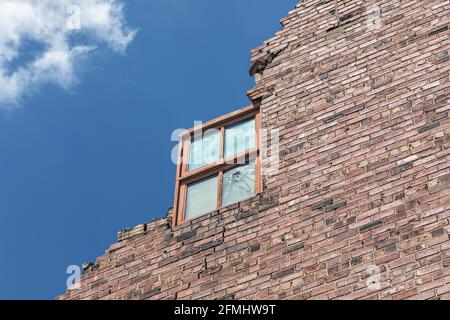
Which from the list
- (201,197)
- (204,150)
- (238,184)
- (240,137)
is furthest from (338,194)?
(204,150)

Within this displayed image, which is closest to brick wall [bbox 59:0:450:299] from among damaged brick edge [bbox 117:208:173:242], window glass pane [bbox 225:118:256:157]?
damaged brick edge [bbox 117:208:173:242]

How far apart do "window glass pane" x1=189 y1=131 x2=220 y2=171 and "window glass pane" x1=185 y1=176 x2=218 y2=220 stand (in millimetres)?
298

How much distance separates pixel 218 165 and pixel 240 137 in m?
0.52

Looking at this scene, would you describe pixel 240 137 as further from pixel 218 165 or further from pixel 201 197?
pixel 201 197

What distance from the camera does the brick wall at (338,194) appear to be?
8.53 meters

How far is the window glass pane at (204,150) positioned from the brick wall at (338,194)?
2.33 ft

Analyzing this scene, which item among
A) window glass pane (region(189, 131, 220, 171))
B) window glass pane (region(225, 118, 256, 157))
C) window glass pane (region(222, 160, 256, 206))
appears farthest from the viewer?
window glass pane (region(189, 131, 220, 171))

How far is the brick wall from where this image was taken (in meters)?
8.53

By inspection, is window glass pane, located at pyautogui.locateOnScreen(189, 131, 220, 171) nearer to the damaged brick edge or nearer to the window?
the window

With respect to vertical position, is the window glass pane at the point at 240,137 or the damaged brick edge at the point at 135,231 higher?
the window glass pane at the point at 240,137

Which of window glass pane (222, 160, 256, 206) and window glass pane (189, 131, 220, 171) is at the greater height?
window glass pane (189, 131, 220, 171)

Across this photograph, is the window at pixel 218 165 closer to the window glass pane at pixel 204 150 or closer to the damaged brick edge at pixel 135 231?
the window glass pane at pixel 204 150

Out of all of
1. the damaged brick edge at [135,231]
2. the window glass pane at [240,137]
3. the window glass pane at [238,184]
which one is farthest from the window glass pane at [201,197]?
the window glass pane at [240,137]
